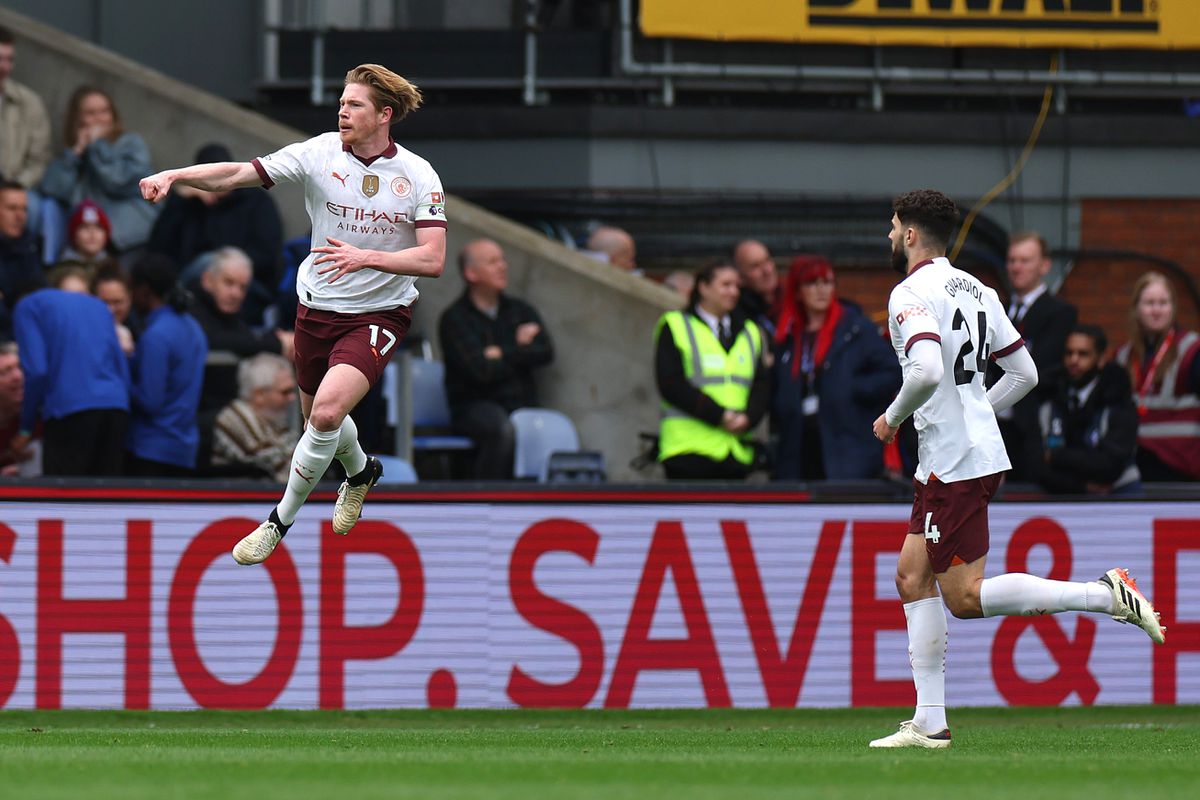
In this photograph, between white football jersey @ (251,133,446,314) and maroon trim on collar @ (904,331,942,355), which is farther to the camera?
white football jersey @ (251,133,446,314)

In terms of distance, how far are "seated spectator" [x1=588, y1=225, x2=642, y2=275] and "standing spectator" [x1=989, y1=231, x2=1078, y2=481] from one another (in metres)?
3.23

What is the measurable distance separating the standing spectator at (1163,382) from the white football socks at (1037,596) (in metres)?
4.28

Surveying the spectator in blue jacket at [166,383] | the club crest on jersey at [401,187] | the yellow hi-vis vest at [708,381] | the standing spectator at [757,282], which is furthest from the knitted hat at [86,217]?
the club crest on jersey at [401,187]

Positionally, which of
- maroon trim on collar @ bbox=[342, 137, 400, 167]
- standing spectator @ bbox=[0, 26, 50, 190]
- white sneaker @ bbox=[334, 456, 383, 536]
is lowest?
A: white sneaker @ bbox=[334, 456, 383, 536]

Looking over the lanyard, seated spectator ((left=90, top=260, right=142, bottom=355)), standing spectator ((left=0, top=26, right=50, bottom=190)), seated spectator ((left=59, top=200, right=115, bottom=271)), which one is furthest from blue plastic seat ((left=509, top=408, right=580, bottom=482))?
standing spectator ((left=0, top=26, right=50, bottom=190))

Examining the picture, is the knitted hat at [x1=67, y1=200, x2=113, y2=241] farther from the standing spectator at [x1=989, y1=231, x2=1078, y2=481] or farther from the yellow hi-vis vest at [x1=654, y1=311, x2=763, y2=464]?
the standing spectator at [x1=989, y1=231, x2=1078, y2=481]

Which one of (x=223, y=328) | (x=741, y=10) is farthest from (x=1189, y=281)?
(x=223, y=328)

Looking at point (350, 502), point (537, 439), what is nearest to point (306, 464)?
point (350, 502)

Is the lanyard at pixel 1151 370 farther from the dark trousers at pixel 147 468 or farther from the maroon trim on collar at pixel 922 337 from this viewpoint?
the dark trousers at pixel 147 468

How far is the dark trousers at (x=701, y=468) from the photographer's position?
41.0ft

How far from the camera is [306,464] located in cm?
942

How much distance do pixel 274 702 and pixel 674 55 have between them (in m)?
6.45

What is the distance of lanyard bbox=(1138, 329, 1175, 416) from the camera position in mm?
12859

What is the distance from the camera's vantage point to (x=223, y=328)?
12.9m
